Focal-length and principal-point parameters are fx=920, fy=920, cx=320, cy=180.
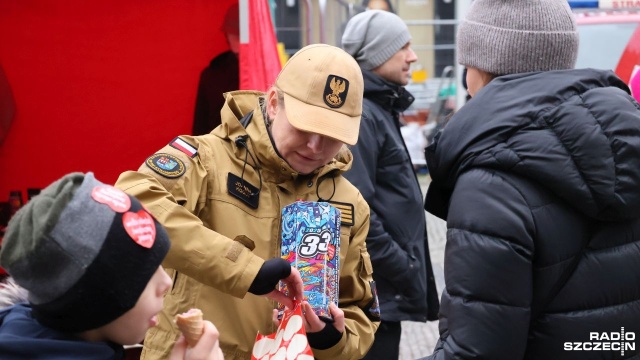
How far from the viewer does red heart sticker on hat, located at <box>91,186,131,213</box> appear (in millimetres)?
1550

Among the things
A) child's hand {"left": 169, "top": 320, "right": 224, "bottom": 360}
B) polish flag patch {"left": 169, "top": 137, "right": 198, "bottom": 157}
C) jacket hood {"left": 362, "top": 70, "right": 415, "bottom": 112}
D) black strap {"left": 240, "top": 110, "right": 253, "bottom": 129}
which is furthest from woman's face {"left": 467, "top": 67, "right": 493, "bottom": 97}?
jacket hood {"left": 362, "top": 70, "right": 415, "bottom": 112}

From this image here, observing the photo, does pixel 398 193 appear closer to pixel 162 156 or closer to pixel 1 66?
pixel 162 156

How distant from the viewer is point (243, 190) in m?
2.41

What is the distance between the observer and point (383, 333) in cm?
383

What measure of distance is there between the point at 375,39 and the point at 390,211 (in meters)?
0.88

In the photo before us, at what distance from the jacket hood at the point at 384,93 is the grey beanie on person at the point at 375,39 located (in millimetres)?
144

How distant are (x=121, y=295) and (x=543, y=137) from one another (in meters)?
1.03

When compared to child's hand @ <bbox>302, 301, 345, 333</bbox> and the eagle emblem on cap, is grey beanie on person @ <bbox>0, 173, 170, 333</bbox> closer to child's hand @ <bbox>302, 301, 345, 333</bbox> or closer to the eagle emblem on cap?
child's hand @ <bbox>302, 301, 345, 333</bbox>

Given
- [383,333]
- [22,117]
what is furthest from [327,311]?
[22,117]

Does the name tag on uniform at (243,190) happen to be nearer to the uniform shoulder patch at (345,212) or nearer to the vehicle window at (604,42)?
the uniform shoulder patch at (345,212)

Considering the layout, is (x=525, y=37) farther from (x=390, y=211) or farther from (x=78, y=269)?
(x=390, y=211)

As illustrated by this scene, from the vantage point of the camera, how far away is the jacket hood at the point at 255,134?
7.98 ft

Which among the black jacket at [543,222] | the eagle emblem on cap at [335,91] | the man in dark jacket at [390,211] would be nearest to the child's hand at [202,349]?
the black jacket at [543,222]

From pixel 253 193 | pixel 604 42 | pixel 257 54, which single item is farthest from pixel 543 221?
pixel 604 42
